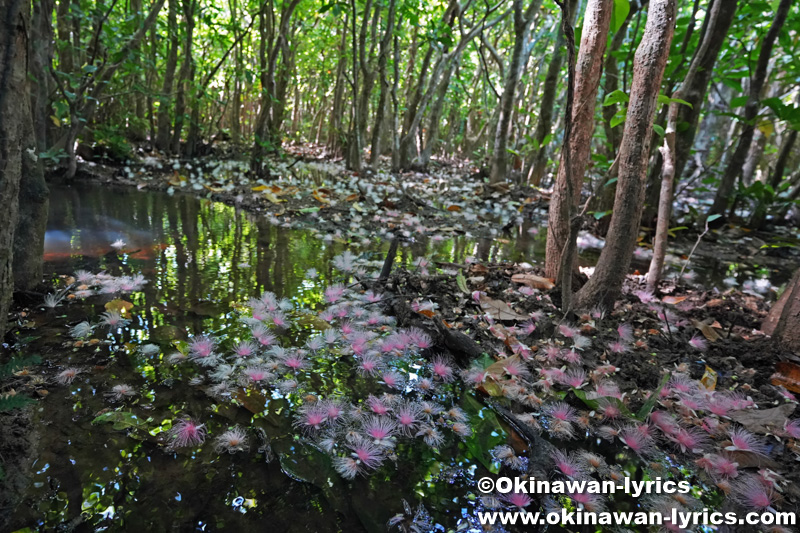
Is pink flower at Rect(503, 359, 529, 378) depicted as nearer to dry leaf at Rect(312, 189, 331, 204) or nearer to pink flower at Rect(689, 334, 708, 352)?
pink flower at Rect(689, 334, 708, 352)

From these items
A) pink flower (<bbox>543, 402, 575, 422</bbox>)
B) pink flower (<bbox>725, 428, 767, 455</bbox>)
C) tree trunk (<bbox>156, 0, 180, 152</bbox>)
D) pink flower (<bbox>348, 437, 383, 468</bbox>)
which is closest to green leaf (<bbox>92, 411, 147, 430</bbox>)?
pink flower (<bbox>348, 437, 383, 468</bbox>)

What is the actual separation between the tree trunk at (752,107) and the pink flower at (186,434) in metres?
5.54

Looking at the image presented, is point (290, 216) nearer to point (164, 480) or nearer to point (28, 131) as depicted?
point (28, 131)

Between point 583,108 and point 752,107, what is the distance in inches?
172

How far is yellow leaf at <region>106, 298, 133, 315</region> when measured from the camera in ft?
7.75

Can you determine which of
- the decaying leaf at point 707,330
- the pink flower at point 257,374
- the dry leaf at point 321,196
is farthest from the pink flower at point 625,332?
the dry leaf at point 321,196

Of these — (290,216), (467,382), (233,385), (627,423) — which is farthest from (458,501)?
(290,216)

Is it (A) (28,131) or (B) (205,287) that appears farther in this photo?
(B) (205,287)

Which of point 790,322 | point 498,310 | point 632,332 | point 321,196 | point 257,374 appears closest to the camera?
point 257,374

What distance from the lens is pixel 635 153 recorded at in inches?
96.4

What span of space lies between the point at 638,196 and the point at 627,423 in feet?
4.32

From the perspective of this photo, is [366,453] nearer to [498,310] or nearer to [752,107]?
[498,310]

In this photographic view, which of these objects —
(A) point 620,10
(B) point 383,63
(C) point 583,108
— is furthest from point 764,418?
(B) point 383,63

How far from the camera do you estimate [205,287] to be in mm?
2889
